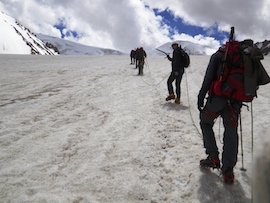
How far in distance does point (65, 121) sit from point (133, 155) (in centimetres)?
266

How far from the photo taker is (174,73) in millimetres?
7738

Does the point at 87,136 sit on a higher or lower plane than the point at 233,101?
lower

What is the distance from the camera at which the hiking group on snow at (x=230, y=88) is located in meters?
3.07

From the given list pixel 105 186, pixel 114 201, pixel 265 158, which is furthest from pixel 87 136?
pixel 265 158

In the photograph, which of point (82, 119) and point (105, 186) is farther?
point (82, 119)

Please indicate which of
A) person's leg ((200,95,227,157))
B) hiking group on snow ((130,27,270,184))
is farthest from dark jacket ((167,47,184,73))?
person's leg ((200,95,227,157))

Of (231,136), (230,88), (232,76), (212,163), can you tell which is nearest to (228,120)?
(231,136)

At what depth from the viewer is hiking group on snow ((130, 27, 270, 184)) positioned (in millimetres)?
3074

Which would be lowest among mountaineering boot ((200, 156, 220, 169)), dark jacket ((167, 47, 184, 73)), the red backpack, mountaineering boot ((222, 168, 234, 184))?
mountaineering boot ((222, 168, 234, 184))

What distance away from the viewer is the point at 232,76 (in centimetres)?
320

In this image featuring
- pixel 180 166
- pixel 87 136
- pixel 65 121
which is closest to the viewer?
pixel 180 166

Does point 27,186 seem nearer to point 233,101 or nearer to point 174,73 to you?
point 233,101

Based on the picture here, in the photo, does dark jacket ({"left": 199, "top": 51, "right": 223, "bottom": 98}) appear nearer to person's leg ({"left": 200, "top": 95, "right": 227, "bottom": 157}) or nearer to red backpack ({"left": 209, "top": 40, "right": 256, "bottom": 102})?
red backpack ({"left": 209, "top": 40, "right": 256, "bottom": 102})

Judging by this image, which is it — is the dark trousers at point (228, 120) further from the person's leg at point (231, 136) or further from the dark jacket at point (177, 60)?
the dark jacket at point (177, 60)
